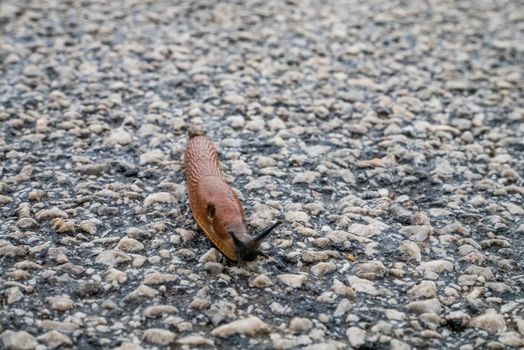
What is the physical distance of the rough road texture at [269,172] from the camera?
4711 millimetres

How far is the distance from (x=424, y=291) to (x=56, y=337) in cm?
272

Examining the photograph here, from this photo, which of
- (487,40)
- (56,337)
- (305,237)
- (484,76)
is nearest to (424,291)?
(305,237)

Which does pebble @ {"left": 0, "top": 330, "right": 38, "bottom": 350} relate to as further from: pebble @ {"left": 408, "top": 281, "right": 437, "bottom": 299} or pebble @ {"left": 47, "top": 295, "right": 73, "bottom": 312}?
pebble @ {"left": 408, "top": 281, "right": 437, "bottom": 299}

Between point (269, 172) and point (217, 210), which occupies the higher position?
point (217, 210)

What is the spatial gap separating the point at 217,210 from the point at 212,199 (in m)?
0.18

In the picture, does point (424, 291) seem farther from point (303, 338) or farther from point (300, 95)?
point (300, 95)

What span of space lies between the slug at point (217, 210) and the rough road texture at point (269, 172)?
0.15 m

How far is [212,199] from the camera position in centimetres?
542

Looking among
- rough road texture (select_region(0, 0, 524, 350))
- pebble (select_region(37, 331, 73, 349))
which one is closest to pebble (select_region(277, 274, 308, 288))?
rough road texture (select_region(0, 0, 524, 350))

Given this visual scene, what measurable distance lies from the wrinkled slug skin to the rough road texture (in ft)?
0.54

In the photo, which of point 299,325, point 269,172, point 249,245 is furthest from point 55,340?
point 269,172

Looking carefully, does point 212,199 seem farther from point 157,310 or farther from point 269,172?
point 269,172

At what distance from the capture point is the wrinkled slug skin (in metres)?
5.14

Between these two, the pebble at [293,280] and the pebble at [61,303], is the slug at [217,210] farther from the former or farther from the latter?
the pebble at [61,303]
